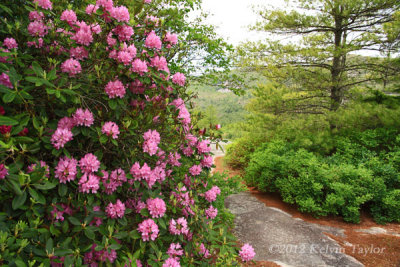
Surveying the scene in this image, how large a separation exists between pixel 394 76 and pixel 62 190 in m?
7.88

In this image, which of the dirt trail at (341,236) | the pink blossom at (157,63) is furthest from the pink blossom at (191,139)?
the dirt trail at (341,236)

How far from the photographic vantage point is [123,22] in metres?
1.31

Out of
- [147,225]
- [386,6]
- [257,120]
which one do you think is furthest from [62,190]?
[386,6]

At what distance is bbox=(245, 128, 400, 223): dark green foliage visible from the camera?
4.90 m

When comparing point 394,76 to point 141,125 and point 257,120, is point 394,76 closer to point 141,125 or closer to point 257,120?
point 257,120

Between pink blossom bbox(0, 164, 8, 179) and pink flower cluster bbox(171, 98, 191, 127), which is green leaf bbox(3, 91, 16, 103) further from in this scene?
pink flower cluster bbox(171, 98, 191, 127)

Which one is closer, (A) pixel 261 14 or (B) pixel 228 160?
(A) pixel 261 14

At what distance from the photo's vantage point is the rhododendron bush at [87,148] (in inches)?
39.9

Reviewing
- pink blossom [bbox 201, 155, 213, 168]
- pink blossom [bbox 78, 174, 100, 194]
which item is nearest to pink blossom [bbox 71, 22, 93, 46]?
pink blossom [bbox 78, 174, 100, 194]

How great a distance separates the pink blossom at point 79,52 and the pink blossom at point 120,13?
252mm

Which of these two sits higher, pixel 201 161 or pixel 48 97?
pixel 48 97

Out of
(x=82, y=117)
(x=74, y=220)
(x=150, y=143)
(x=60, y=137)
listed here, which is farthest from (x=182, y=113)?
(x=74, y=220)

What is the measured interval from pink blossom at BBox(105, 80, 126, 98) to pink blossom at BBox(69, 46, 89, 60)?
26 cm

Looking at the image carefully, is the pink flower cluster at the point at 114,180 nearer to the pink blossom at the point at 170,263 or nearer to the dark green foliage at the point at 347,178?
the pink blossom at the point at 170,263
